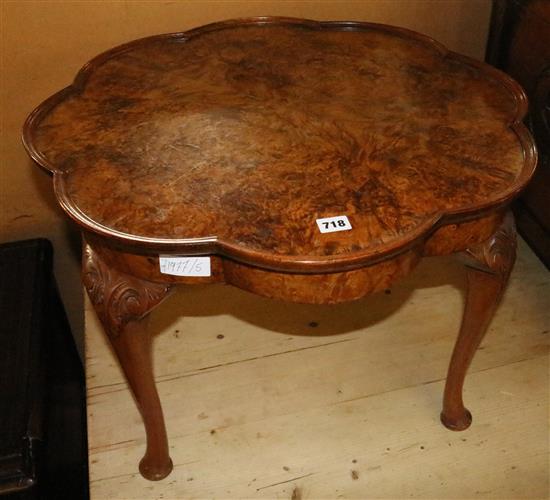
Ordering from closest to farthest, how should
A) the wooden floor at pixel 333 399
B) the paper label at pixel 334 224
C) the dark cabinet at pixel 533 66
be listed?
the paper label at pixel 334 224, the wooden floor at pixel 333 399, the dark cabinet at pixel 533 66

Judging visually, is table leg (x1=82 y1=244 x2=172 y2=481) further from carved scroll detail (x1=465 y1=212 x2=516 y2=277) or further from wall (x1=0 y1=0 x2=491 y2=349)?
wall (x1=0 y1=0 x2=491 y2=349)

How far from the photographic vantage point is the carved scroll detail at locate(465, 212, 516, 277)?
2.98ft

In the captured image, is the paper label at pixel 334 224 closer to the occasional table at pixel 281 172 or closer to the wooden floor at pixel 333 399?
the occasional table at pixel 281 172

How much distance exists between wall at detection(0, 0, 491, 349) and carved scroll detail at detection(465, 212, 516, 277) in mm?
708

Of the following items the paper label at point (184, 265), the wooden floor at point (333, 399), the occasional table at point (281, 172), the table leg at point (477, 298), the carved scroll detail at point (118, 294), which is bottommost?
the wooden floor at point (333, 399)

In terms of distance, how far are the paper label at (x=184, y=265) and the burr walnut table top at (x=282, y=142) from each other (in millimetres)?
30

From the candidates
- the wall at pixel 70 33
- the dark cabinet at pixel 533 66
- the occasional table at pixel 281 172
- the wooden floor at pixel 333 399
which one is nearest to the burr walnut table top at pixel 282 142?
the occasional table at pixel 281 172

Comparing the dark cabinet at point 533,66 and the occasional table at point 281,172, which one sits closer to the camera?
the occasional table at point 281,172

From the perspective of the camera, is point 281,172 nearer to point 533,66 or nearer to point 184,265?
point 184,265

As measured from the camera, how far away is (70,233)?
1529 mm

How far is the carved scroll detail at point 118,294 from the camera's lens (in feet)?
2.83

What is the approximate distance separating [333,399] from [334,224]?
1.78ft

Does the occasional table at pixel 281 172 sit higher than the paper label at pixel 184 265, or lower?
higher

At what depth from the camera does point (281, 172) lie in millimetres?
885
